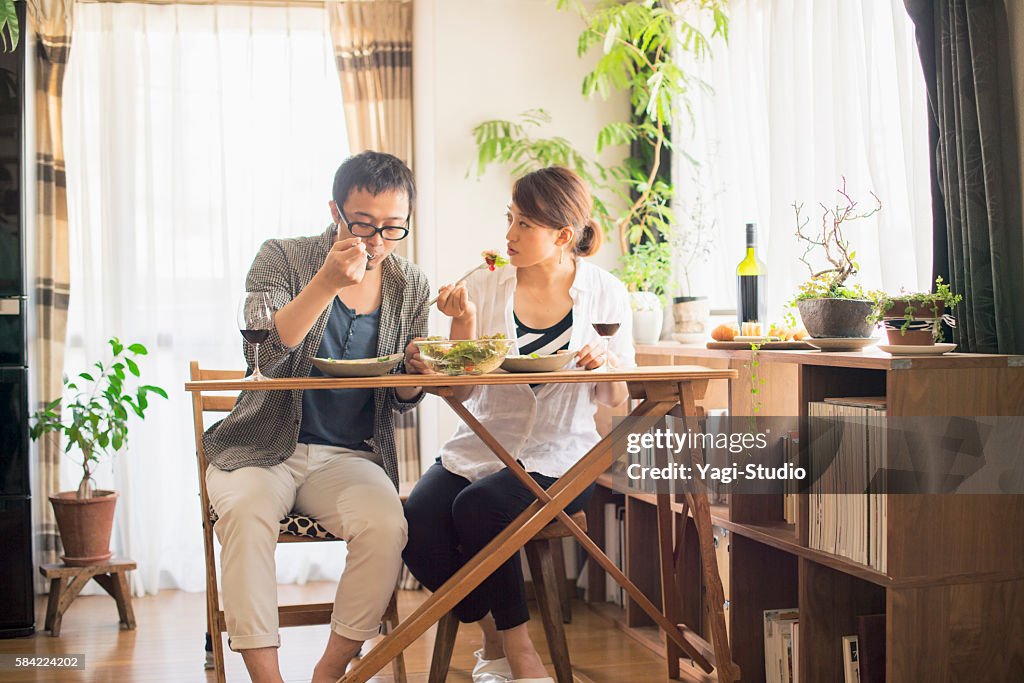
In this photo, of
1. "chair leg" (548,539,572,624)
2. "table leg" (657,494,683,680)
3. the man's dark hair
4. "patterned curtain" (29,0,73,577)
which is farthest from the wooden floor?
the man's dark hair

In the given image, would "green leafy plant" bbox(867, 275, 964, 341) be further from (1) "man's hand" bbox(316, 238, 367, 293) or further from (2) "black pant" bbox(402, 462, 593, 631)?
(1) "man's hand" bbox(316, 238, 367, 293)

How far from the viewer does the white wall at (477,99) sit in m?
3.92

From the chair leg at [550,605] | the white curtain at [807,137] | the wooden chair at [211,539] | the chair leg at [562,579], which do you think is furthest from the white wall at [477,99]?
the chair leg at [550,605]

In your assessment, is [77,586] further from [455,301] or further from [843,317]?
[843,317]

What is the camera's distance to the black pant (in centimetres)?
249

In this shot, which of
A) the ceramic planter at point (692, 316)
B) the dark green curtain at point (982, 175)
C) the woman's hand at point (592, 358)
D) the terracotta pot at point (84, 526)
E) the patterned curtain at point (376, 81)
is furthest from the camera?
the patterned curtain at point (376, 81)

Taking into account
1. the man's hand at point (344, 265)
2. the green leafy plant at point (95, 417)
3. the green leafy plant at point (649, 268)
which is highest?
the green leafy plant at point (649, 268)

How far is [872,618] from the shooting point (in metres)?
2.39

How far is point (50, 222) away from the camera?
3939mm

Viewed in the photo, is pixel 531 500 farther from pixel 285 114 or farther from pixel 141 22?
pixel 141 22

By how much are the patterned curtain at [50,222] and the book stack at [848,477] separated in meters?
2.83

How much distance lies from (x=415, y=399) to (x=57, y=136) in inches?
85.5

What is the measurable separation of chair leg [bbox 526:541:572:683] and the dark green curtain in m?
1.12

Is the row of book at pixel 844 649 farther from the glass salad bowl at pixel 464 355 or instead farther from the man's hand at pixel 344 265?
the man's hand at pixel 344 265
